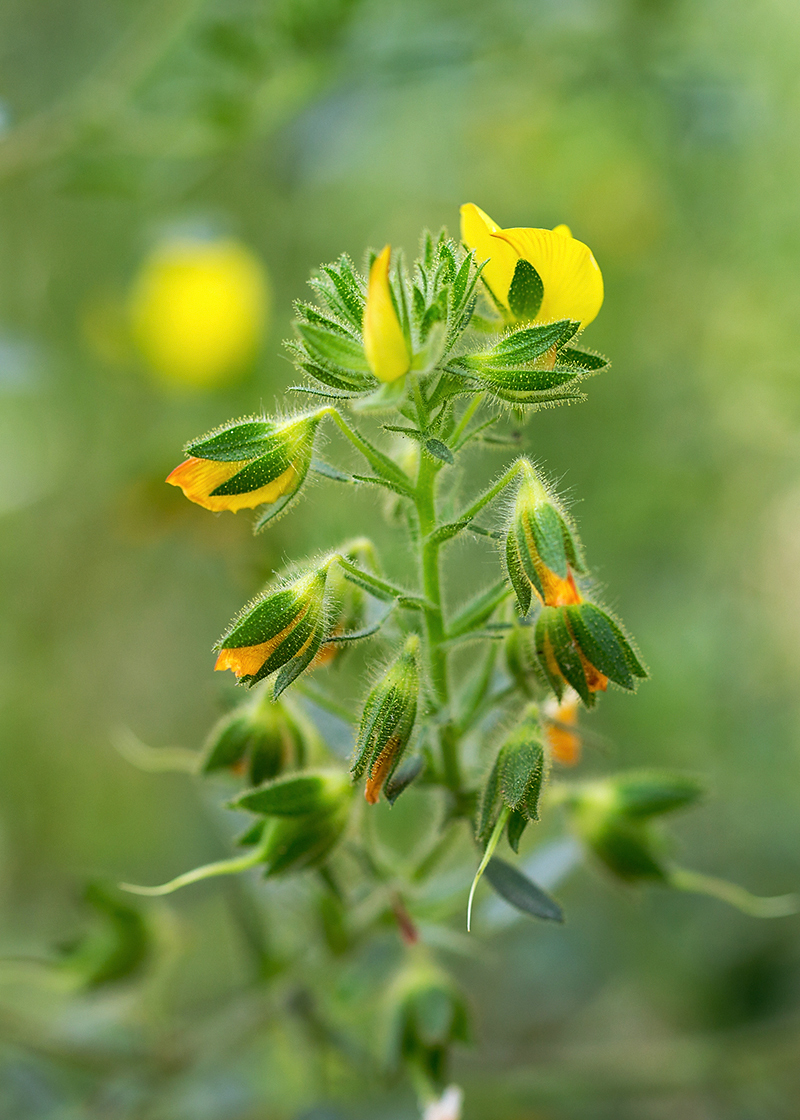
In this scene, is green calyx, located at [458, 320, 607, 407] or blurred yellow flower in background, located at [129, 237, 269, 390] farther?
blurred yellow flower in background, located at [129, 237, 269, 390]

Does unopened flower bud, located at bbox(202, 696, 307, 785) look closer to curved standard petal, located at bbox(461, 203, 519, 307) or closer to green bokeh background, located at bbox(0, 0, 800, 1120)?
green bokeh background, located at bbox(0, 0, 800, 1120)

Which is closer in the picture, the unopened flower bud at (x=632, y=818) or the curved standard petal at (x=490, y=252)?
the curved standard petal at (x=490, y=252)

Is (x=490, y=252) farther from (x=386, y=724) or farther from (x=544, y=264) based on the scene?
(x=386, y=724)

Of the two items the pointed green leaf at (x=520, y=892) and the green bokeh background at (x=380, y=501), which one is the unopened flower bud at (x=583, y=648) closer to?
the pointed green leaf at (x=520, y=892)

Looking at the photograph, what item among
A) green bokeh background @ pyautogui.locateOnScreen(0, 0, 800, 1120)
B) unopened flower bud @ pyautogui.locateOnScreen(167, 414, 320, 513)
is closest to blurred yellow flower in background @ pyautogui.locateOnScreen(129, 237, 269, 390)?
green bokeh background @ pyautogui.locateOnScreen(0, 0, 800, 1120)

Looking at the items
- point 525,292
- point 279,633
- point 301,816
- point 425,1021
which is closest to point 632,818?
point 425,1021

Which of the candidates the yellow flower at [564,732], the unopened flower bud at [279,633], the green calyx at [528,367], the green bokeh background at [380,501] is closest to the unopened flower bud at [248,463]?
the unopened flower bud at [279,633]
